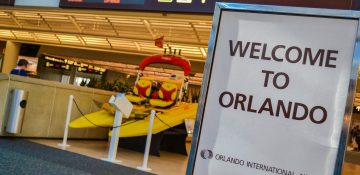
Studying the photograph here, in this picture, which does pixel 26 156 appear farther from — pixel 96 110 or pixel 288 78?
pixel 288 78

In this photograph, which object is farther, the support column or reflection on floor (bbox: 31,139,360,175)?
the support column

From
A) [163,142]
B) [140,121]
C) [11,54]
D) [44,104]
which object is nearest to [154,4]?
[140,121]

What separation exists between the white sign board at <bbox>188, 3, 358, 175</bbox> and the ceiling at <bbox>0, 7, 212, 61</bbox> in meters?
9.38

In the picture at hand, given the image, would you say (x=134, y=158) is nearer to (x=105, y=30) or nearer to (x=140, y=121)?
(x=140, y=121)

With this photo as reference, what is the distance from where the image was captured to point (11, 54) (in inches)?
806

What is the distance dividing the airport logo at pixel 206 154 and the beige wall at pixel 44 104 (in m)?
6.17

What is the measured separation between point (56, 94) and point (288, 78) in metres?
7.04

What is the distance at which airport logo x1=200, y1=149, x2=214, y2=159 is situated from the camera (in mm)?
1781

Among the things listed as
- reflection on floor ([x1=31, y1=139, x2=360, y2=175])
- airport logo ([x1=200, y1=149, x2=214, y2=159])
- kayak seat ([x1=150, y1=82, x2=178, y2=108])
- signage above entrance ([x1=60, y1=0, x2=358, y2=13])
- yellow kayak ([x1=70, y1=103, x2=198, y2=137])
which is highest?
signage above entrance ([x1=60, y1=0, x2=358, y2=13])

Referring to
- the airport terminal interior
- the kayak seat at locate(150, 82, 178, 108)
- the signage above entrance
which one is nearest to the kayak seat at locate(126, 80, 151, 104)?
the airport terminal interior

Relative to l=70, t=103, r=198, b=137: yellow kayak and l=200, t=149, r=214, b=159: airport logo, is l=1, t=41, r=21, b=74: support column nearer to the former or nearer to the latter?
l=70, t=103, r=198, b=137: yellow kayak

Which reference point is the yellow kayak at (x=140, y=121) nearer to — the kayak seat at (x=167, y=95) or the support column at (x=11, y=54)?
the kayak seat at (x=167, y=95)

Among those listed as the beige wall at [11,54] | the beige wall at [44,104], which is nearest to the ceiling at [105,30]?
the beige wall at [11,54]

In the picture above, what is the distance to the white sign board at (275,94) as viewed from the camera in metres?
1.63
